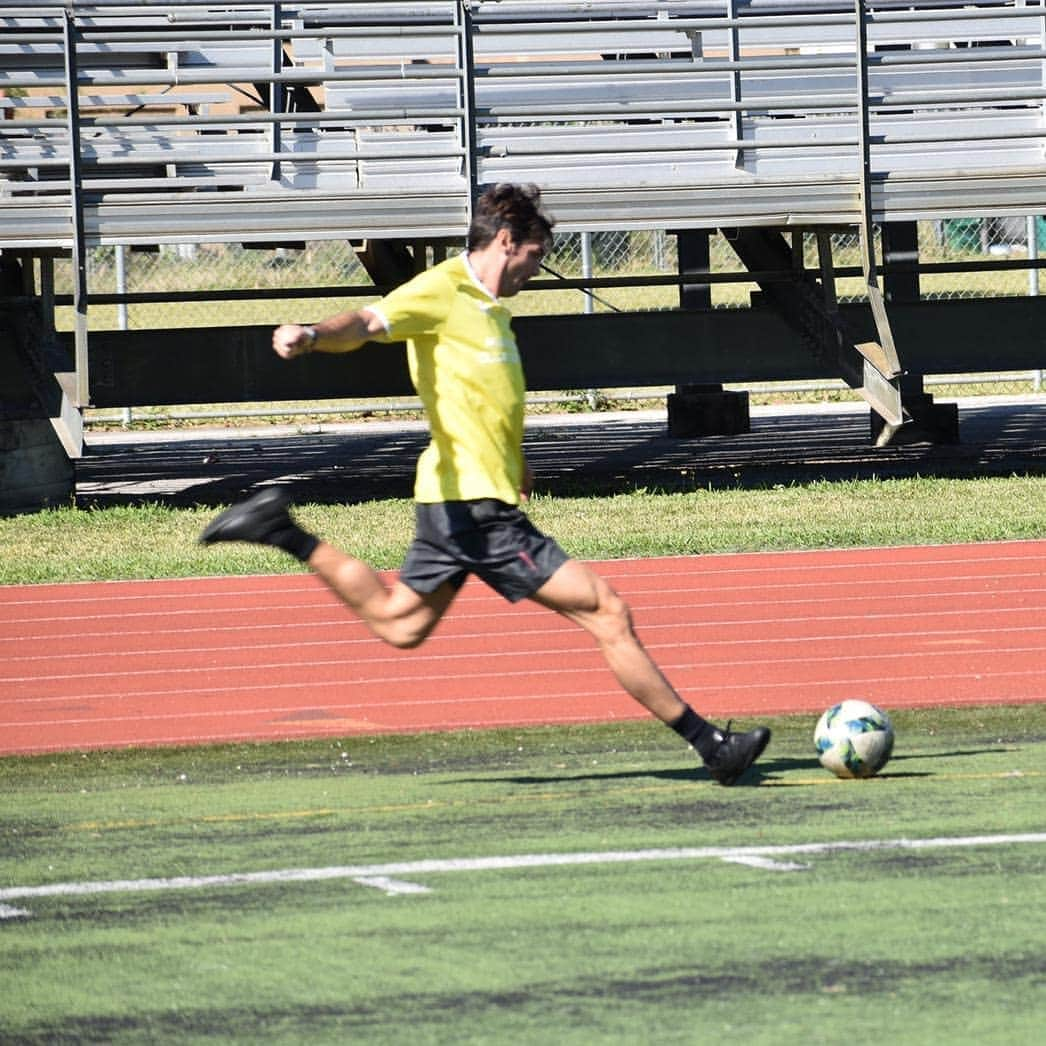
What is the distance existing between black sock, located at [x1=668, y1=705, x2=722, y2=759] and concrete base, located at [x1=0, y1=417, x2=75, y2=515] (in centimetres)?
936

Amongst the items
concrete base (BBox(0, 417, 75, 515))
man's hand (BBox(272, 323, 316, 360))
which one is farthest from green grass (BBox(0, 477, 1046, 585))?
man's hand (BBox(272, 323, 316, 360))

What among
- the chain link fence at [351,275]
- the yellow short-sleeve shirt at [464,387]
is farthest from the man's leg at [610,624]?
the chain link fence at [351,275]

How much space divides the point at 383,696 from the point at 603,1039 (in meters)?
4.83

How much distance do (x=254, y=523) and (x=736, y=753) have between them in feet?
5.78

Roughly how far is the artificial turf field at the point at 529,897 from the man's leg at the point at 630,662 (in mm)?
138

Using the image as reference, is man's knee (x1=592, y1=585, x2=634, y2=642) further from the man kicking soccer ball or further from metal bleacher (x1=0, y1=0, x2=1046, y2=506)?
metal bleacher (x1=0, y1=0, x2=1046, y2=506)

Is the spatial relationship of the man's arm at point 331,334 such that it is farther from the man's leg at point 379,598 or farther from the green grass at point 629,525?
the green grass at point 629,525

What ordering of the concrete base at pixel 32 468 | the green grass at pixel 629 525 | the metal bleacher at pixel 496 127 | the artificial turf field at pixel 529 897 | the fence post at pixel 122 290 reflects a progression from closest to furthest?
the artificial turf field at pixel 529 897 → the green grass at pixel 629 525 → the metal bleacher at pixel 496 127 → the concrete base at pixel 32 468 → the fence post at pixel 122 290

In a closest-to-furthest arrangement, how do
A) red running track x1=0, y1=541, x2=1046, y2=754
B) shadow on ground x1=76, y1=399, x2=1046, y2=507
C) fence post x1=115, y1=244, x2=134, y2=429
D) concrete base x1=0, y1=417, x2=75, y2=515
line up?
red running track x1=0, y1=541, x2=1046, y2=754 < concrete base x1=0, y1=417, x2=75, y2=515 < shadow on ground x1=76, y1=399, x2=1046, y2=507 < fence post x1=115, y1=244, x2=134, y2=429

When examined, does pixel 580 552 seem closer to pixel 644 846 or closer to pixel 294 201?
pixel 294 201

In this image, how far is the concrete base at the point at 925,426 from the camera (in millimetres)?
18188

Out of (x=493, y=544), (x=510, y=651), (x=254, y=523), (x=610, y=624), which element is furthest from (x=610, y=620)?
(x=510, y=651)

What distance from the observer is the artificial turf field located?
13.4 feet

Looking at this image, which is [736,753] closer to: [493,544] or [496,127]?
[493,544]
